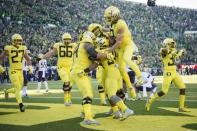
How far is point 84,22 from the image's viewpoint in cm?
4641

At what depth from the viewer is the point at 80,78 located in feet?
29.0

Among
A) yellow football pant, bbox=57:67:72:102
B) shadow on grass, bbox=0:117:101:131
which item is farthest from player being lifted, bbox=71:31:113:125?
yellow football pant, bbox=57:67:72:102

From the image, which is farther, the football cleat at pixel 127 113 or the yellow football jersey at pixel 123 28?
the yellow football jersey at pixel 123 28

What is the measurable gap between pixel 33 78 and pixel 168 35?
25.2m

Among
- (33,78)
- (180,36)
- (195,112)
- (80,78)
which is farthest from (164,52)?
(180,36)

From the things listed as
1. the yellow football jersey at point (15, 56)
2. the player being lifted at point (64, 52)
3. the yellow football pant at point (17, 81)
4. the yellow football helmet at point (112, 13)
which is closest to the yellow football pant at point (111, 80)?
the yellow football helmet at point (112, 13)

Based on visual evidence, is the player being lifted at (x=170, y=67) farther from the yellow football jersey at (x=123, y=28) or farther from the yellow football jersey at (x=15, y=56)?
the yellow football jersey at (x=15, y=56)

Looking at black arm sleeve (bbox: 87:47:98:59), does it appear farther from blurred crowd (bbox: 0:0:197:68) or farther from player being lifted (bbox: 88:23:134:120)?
blurred crowd (bbox: 0:0:197:68)

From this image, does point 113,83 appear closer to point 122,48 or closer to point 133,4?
Answer: point 122,48

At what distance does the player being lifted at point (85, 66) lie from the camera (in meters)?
8.59

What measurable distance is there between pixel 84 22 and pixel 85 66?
3785cm

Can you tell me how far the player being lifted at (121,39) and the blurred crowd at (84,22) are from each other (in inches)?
999

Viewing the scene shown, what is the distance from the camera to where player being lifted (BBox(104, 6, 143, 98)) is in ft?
31.0

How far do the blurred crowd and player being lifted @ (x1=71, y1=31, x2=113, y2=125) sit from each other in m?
26.0
